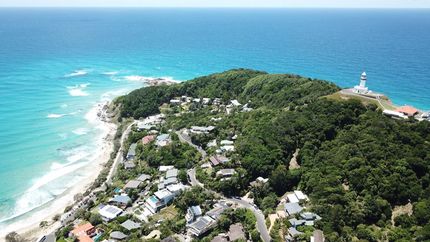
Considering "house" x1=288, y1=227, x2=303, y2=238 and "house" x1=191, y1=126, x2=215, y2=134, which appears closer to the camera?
"house" x1=288, y1=227, x2=303, y2=238

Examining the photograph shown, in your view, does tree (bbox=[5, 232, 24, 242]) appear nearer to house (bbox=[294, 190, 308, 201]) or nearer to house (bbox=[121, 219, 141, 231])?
house (bbox=[121, 219, 141, 231])

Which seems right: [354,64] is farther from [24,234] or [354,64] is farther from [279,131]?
[24,234]

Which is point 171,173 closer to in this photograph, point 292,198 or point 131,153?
point 131,153

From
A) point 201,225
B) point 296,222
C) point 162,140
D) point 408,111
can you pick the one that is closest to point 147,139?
point 162,140

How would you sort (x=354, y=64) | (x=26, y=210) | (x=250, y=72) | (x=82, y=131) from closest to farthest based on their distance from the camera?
(x=26, y=210)
(x=82, y=131)
(x=250, y=72)
(x=354, y=64)

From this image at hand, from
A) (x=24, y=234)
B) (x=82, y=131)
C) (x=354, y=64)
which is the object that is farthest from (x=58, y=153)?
(x=354, y=64)

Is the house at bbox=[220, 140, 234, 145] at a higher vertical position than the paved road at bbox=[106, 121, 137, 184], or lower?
higher

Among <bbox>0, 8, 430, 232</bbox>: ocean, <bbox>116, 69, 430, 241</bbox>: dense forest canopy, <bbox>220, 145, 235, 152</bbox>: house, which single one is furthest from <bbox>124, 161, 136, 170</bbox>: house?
<bbox>220, 145, 235, 152</bbox>: house

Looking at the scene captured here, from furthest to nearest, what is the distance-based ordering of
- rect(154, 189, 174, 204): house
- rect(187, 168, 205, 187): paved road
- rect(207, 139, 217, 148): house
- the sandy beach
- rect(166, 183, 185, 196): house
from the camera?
rect(207, 139, 217, 148): house
rect(187, 168, 205, 187): paved road
rect(166, 183, 185, 196): house
the sandy beach
rect(154, 189, 174, 204): house
